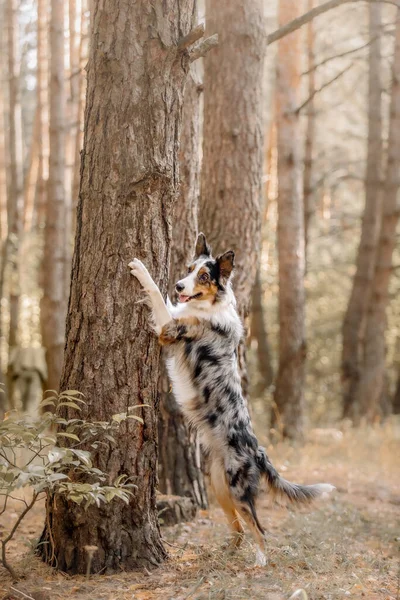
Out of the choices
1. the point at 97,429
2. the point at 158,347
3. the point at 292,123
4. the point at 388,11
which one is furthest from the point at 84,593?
the point at 388,11

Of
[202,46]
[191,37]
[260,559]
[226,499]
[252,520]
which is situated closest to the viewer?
[191,37]

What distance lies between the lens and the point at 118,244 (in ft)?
15.4

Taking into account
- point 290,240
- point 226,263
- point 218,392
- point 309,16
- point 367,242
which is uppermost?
point 309,16

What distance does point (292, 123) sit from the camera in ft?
36.0

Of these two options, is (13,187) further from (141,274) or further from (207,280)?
(141,274)

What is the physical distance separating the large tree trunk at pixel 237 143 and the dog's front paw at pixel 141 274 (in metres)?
2.71

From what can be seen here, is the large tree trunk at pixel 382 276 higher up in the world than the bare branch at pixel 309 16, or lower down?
lower down

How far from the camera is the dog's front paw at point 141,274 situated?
15.5 ft

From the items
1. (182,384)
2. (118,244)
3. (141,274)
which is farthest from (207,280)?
(118,244)

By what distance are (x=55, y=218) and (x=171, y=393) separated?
465 cm

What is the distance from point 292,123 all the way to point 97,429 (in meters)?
7.62

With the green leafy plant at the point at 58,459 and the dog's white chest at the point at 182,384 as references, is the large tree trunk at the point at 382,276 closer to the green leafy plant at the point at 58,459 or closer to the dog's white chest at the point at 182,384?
the dog's white chest at the point at 182,384

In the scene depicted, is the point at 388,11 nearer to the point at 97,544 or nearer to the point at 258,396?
the point at 258,396

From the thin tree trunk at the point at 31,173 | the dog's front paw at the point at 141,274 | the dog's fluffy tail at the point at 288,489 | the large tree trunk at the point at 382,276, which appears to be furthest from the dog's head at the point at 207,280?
the thin tree trunk at the point at 31,173
